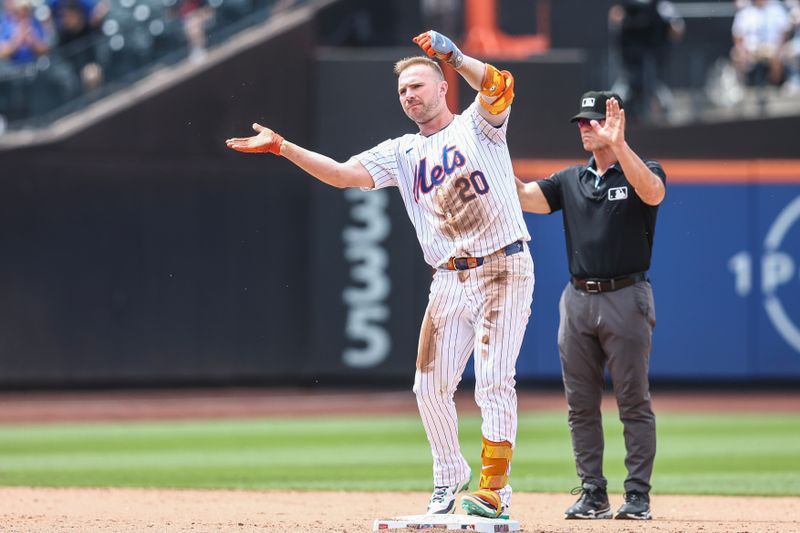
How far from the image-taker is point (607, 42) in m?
18.2

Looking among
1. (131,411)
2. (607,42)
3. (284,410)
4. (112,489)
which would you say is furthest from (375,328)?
(112,489)

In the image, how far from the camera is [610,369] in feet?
21.6

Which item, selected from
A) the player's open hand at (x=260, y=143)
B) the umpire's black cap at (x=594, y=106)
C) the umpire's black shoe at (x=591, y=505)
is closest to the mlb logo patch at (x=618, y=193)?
the umpire's black cap at (x=594, y=106)

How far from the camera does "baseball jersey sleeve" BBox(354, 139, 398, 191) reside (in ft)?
19.9

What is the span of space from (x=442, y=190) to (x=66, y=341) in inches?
397

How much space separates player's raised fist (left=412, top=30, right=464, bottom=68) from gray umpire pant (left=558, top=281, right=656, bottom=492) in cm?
163

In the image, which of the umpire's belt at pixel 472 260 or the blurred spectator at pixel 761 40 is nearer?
the umpire's belt at pixel 472 260

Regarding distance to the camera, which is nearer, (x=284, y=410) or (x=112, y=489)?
(x=112, y=489)

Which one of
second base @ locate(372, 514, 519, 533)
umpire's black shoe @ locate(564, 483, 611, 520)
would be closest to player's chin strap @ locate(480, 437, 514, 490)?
second base @ locate(372, 514, 519, 533)

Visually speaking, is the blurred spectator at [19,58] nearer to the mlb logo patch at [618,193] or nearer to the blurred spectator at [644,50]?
the blurred spectator at [644,50]

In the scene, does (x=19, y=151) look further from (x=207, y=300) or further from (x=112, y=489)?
(x=112, y=489)

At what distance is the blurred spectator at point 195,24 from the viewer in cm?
1557

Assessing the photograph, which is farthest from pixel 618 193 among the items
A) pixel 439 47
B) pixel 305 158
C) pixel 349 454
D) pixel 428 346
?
pixel 349 454

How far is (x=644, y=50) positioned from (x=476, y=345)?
10.2m
